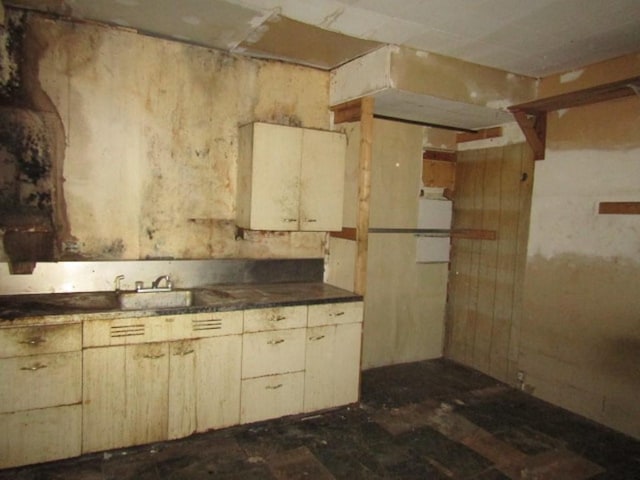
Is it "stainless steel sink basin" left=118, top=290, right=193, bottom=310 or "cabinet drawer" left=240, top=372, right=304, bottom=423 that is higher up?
"stainless steel sink basin" left=118, top=290, right=193, bottom=310

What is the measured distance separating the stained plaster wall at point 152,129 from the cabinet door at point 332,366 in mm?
896

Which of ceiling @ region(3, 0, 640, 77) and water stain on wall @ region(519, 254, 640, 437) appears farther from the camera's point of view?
water stain on wall @ region(519, 254, 640, 437)

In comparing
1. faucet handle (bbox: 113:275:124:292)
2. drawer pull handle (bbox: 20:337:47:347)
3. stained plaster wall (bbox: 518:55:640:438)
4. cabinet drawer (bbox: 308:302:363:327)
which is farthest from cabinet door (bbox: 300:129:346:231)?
drawer pull handle (bbox: 20:337:47:347)

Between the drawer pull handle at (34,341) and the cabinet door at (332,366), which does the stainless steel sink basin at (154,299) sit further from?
the cabinet door at (332,366)

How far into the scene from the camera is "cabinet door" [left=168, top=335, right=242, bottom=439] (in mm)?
2623

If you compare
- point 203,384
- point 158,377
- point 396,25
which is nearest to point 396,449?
point 203,384

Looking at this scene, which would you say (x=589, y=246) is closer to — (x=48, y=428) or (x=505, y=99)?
(x=505, y=99)

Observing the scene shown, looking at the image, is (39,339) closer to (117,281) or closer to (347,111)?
(117,281)

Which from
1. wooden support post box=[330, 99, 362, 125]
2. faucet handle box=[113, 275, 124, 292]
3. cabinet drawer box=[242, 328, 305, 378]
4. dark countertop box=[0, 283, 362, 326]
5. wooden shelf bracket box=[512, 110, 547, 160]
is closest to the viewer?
dark countertop box=[0, 283, 362, 326]

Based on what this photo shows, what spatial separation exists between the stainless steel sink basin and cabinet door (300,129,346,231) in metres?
1.02

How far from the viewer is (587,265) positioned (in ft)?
10.8

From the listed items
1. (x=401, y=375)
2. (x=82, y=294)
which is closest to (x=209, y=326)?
(x=82, y=294)

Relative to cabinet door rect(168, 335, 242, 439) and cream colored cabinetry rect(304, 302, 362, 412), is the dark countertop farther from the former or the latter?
cabinet door rect(168, 335, 242, 439)

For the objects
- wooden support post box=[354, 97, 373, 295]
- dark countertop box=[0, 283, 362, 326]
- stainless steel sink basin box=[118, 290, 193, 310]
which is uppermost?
wooden support post box=[354, 97, 373, 295]
